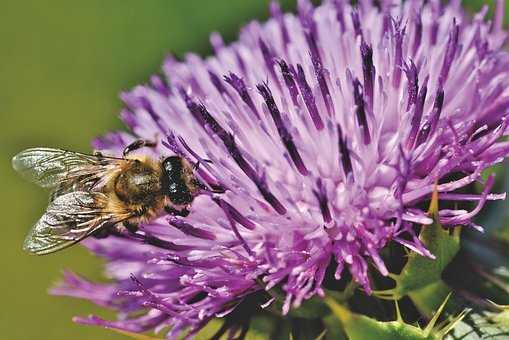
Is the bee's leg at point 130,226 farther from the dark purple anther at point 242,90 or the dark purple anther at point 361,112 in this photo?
the dark purple anther at point 361,112

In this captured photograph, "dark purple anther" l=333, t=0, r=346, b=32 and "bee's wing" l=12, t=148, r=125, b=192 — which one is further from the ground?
"dark purple anther" l=333, t=0, r=346, b=32

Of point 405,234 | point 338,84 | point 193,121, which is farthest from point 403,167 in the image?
point 193,121

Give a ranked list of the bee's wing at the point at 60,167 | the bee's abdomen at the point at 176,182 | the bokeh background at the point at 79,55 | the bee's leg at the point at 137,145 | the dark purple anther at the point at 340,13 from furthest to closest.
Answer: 1. the bokeh background at the point at 79,55
2. the dark purple anther at the point at 340,13
3. the bee's leg at the point at 137,145
4. the bee's wing at the point at 60,167
5. the bee's abdomen at the point at 176,182

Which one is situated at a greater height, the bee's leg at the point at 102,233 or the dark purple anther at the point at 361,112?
the bee's leg at the point at 102,233

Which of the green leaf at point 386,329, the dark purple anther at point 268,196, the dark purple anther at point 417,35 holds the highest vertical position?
Answer: the dark purple anther at point 417,35

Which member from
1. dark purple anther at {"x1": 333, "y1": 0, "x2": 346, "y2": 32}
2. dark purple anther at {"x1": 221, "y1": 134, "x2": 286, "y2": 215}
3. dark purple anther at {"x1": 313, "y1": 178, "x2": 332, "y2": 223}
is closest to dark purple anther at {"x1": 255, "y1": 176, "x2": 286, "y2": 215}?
dark purple anther at {"x1": 221, "y1": 134, "x2": 286, "y2": 215}

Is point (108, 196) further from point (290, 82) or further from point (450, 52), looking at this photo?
point (450, 52)

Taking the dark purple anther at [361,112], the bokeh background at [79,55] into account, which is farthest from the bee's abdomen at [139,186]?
the bokeh background at [79,55]

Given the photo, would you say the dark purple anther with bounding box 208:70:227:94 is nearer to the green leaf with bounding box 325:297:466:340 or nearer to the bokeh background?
the green leaf with bounding box 325:297:466:340
